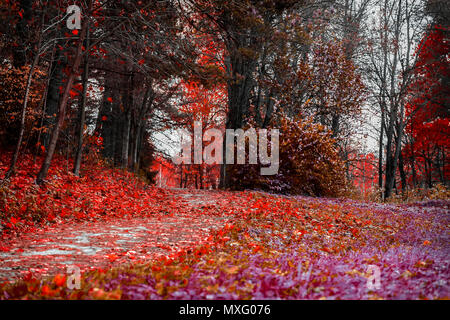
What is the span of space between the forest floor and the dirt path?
17 mm

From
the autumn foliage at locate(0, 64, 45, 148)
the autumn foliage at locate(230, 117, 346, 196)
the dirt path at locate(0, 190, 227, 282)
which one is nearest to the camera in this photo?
the dirt path at locate(0, 190, 227, 282)

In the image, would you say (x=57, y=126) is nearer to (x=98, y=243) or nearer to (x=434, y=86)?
(x=98, y=243)

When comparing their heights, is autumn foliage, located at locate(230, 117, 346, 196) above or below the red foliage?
below

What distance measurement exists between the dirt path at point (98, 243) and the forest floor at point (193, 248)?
17mm

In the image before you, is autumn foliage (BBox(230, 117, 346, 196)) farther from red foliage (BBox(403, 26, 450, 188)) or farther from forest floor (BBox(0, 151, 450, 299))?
red foliage (BBox(403, 26, 450, 188))

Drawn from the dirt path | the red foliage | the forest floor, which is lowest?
the dirt path

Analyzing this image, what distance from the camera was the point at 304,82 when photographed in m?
16.8

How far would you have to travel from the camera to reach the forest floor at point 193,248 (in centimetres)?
248

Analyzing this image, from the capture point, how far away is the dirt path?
13.8ft

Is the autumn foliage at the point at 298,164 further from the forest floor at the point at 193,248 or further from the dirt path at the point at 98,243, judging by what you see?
the dirt path at the point at 98,243

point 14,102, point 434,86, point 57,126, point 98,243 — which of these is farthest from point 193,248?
point 434,86

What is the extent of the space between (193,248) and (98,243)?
1570 millimetres

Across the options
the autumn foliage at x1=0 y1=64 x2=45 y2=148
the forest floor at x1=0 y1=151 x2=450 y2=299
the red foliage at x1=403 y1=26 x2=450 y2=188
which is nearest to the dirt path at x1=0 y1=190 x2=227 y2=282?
the forest floor at x1=0 y1=151 x2=450 y2=299

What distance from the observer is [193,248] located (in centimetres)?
486
